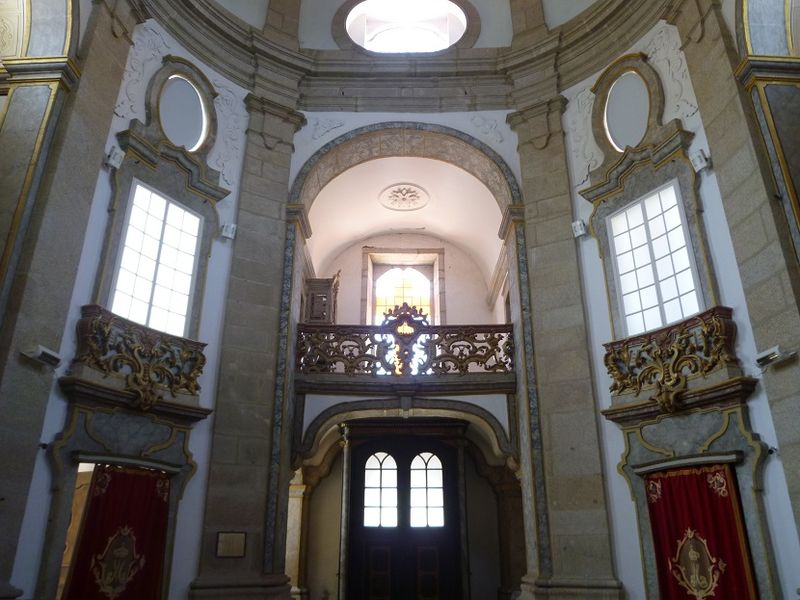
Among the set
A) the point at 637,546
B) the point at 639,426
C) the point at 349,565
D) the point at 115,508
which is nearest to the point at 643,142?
the point at 639,426

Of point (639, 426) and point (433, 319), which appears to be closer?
point (639, 426)

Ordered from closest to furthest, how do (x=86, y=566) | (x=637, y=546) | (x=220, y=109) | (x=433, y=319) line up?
1. (x=86, y=566)
2. (x=637, y=546)
3. (x=220, y=109)
4. (x=433, y=319)

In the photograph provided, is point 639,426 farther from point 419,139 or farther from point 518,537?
point 419,139

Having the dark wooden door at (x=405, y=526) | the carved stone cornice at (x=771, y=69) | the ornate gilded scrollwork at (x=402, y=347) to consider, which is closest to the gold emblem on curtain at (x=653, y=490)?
the ornate gilded scrollwork at (x=402, y=347)

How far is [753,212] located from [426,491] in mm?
8947

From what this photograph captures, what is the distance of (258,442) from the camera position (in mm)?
9773

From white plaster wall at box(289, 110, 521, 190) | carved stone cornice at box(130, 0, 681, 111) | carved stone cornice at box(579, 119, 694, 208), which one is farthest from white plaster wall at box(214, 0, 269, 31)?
carved stone cornice at box(579, 119, 694, 208)

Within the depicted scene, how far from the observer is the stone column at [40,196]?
23.1 ft

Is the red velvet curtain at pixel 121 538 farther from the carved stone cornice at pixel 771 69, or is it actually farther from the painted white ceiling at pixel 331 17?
the carved stone cornice at pixel 771 69

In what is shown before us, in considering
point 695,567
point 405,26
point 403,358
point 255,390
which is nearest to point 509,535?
point 403,358

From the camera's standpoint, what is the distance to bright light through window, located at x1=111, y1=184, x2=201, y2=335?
29.7 ft

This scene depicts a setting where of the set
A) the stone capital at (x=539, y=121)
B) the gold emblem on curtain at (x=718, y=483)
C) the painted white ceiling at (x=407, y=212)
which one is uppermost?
the painted white ceiling at (x=407, y=212)

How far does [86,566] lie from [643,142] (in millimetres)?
9167

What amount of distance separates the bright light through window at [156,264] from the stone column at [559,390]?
525 cm
